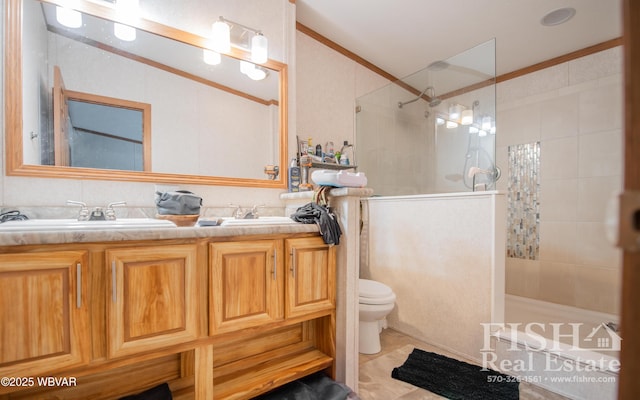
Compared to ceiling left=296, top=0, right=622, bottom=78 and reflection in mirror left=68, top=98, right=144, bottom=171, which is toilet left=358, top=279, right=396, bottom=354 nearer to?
reflection in mirror left=68, top=98, right=144, bottom=171

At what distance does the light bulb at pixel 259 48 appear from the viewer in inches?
75.1

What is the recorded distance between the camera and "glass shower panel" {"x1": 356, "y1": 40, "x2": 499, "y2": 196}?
230cm

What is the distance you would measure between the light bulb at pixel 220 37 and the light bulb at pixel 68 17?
25.9 inches

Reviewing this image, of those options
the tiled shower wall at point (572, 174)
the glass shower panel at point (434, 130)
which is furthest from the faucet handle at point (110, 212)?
the tiled shower wall at point (572, 174)

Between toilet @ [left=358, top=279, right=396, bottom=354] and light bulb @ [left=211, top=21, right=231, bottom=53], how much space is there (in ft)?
6.12

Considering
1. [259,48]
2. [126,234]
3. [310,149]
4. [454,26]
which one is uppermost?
[454,26]

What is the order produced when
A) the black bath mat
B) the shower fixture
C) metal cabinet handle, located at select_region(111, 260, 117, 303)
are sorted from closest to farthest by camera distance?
metal cabinet handle, located at select_region(111, 260, 117, 303) < the black bath mat < the shower fixture

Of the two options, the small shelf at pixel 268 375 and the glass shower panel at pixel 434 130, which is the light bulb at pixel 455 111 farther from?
the small shelf at pixel 268 375

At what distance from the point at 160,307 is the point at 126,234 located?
0.31 meters

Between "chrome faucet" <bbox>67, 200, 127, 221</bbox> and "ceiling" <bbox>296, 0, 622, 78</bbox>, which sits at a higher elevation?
"ceiling" <bbox>296, 0, 622, 78</bbox>

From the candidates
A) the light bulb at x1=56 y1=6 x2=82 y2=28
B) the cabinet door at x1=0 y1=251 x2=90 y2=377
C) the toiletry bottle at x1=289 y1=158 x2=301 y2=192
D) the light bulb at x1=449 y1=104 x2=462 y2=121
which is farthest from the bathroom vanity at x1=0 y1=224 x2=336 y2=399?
the light bulb at x1=449 y1=104 x2=462 y2=121

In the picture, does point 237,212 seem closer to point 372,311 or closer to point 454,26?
point 372,311

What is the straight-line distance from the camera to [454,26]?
2557 millimetres

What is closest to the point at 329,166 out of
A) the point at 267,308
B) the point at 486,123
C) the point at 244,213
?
the point at 244,213
